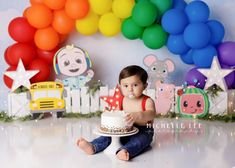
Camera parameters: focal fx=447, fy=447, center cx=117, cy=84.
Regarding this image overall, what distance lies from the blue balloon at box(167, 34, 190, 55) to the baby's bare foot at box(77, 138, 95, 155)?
1083mm

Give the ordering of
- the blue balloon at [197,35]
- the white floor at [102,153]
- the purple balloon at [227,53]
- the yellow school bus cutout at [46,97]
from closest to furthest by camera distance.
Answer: the white floor at [102,153] < the blue balloon at [197,35] < the purple balloon at [227,53] < the yellow school bus cutout at [46,97]

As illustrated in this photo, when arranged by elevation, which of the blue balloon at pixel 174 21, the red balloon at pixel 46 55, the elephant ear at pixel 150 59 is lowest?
the elephant ear at pixel 150 59

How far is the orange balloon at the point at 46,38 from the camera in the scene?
2963mm

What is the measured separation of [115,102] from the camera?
237 centimetres

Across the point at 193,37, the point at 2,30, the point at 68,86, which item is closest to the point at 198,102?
the point at 193,37

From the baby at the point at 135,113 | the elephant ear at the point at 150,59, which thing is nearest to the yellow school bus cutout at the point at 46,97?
the elephant ear at the point at 150,59

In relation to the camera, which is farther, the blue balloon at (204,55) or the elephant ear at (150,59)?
the elephant ear at (150,59)

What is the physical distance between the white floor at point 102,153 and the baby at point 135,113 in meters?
0.05

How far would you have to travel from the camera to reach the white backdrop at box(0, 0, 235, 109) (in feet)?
10.7

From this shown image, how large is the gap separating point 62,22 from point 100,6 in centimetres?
27

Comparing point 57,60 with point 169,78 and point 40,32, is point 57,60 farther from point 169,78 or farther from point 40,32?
point 169,78

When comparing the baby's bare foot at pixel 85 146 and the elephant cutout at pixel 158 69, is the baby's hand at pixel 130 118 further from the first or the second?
the elephant cutout at pixel 158 69

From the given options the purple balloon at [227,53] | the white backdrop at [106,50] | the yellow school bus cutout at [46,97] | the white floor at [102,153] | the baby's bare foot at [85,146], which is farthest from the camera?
the white backdrop at [106,50]

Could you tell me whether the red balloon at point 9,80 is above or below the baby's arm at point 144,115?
above
